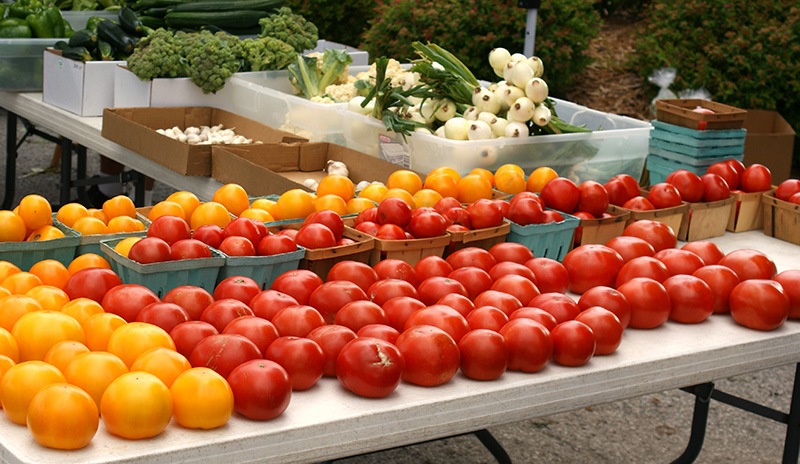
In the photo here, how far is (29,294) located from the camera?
2.00 metres

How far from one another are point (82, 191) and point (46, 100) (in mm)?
780

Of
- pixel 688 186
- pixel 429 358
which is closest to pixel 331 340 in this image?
pixel 429 358

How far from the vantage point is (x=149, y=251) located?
2189 mm

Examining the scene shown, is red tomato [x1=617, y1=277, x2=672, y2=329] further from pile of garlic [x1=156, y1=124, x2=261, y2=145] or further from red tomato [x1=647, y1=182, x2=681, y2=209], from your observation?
pile of garlic [x1=156, y1=124, x2=261, y2=145]

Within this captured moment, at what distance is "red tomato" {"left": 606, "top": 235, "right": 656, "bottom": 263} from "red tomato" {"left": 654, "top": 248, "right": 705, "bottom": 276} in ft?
0.16

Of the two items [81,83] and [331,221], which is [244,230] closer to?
[331,221]

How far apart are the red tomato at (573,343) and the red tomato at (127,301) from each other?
966 mm

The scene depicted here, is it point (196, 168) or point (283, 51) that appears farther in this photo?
point (283, 51)

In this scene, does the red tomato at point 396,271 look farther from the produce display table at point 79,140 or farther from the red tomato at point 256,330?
the produce display table at point 79,140

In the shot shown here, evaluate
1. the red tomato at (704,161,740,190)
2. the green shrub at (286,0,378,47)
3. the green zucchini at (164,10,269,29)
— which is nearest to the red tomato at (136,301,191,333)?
the red tomato at (704,161,740,190)

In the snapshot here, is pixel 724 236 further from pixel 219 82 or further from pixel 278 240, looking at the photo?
pixel 219 82

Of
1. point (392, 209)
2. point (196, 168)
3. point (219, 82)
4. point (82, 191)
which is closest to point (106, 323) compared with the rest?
point (392, 209)

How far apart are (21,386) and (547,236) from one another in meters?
1.77

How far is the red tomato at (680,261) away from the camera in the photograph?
2.48 meters
